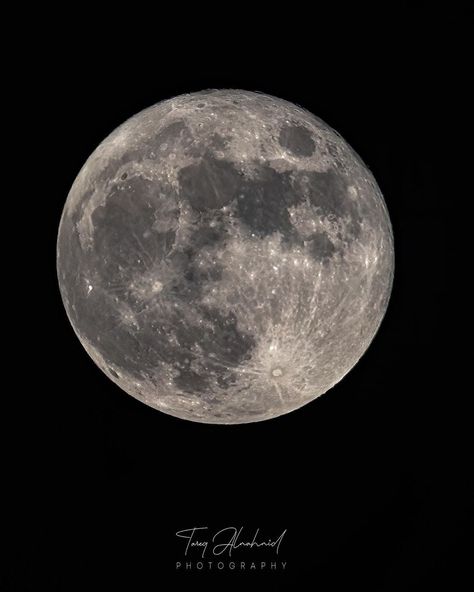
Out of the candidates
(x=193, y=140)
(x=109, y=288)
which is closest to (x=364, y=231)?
(x=193, y=140)

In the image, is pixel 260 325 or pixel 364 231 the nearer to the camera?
pixel 260 325


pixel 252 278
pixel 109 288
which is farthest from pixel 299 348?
pixel 109 288

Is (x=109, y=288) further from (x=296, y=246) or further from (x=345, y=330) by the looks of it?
(x=345, y=330)

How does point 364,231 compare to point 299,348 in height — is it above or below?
above

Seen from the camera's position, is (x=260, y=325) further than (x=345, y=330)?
No

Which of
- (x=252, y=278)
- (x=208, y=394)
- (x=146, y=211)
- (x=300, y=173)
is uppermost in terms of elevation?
(x=300, y=173)

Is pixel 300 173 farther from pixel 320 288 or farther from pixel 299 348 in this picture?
pixel 299 348
